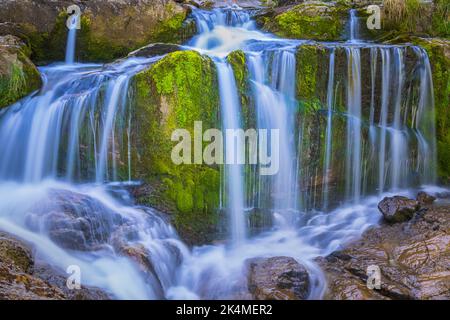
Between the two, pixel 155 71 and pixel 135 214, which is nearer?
pixel 135 214

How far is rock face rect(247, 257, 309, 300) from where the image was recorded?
4535mm

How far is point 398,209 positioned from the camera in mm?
6184

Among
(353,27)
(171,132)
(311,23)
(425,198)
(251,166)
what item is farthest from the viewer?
(311,23)

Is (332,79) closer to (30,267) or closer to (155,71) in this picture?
(155,71)

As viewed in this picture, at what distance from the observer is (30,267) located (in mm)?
4477

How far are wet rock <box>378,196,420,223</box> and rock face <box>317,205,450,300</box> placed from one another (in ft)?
0.44

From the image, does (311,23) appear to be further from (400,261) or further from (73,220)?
(73,220)

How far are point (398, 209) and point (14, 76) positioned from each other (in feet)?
20.4

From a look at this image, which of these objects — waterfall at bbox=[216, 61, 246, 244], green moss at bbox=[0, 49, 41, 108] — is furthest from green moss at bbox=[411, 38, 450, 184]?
green moss at bbox=[0, 49, 41, 108]

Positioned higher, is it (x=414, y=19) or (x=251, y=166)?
(x=414, y=19)

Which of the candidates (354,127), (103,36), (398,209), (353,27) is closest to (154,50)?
(103,36)

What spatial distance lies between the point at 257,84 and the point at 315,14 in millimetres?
3611
